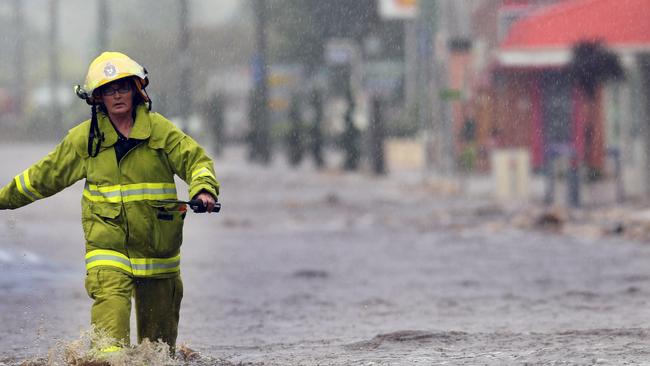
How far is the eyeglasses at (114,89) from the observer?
7.55 m

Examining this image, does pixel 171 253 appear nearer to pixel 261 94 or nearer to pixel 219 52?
pixel 261 94

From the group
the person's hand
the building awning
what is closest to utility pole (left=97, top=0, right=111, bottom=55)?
the building awning

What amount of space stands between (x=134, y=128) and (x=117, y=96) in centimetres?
16

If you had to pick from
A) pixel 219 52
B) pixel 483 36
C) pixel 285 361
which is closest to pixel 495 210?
pixel 285 361

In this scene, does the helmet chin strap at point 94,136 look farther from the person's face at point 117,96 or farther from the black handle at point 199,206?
the black handle at point 199,206

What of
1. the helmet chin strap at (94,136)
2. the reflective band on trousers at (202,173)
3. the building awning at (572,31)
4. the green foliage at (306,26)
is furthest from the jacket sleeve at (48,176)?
the green foliage at (306,26)

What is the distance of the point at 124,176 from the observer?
756 centimetres

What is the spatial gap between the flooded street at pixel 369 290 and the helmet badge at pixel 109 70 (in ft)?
5.28

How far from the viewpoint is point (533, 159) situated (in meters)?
34.6

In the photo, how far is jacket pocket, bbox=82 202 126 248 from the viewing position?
7.52 meters

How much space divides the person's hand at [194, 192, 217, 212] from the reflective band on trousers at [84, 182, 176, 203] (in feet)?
1.06

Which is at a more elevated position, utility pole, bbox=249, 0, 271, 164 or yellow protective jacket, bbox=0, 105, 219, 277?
utility pole, bbox=249, 0, 271, 164

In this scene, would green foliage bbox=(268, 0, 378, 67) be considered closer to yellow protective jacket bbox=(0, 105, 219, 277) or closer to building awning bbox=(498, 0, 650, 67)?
building awning bbox=(498, 0, 650, 67)

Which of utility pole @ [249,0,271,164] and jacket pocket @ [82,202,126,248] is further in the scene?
utility pole @ [249,0,271,164]
